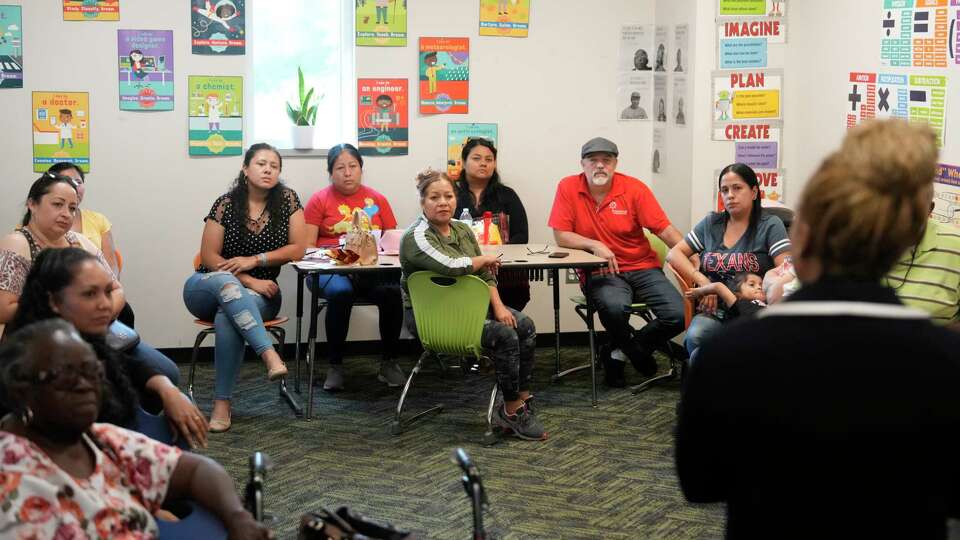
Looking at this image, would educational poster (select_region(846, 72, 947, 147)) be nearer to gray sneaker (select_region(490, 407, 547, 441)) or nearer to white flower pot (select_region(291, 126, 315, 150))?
gray sneaker (select_region(490, 407, 547, 441))

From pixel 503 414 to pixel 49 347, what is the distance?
115 inches

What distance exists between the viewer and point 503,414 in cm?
479

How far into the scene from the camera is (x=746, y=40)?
592 centimetres

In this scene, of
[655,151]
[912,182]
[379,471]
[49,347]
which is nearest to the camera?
[912,182]

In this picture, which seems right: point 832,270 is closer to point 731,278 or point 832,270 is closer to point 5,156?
point 731,278

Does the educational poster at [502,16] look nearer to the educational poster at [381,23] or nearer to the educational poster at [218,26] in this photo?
the educational poster at [381,23]

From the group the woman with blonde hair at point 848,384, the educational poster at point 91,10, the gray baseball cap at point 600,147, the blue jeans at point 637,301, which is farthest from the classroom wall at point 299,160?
the woman with blonde hair at point 848,384

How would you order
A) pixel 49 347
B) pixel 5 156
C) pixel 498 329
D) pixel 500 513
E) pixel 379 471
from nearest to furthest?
pixel 49 347 < pixel 500 513 < pixel 379 471 < pixel 498 329 < pixel 5 156

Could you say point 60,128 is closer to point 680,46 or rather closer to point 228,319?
point 228,319

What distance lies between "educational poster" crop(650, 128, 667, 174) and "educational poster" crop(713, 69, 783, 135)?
509 millimetres

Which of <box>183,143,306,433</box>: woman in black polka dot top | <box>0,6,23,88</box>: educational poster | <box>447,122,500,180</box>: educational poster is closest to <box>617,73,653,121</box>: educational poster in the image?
<box>447,122,500,180</box>: educational poster

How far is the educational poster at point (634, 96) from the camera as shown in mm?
6551

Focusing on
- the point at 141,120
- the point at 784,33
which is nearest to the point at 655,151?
the point at 784,33

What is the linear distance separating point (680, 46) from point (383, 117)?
5.70ft
